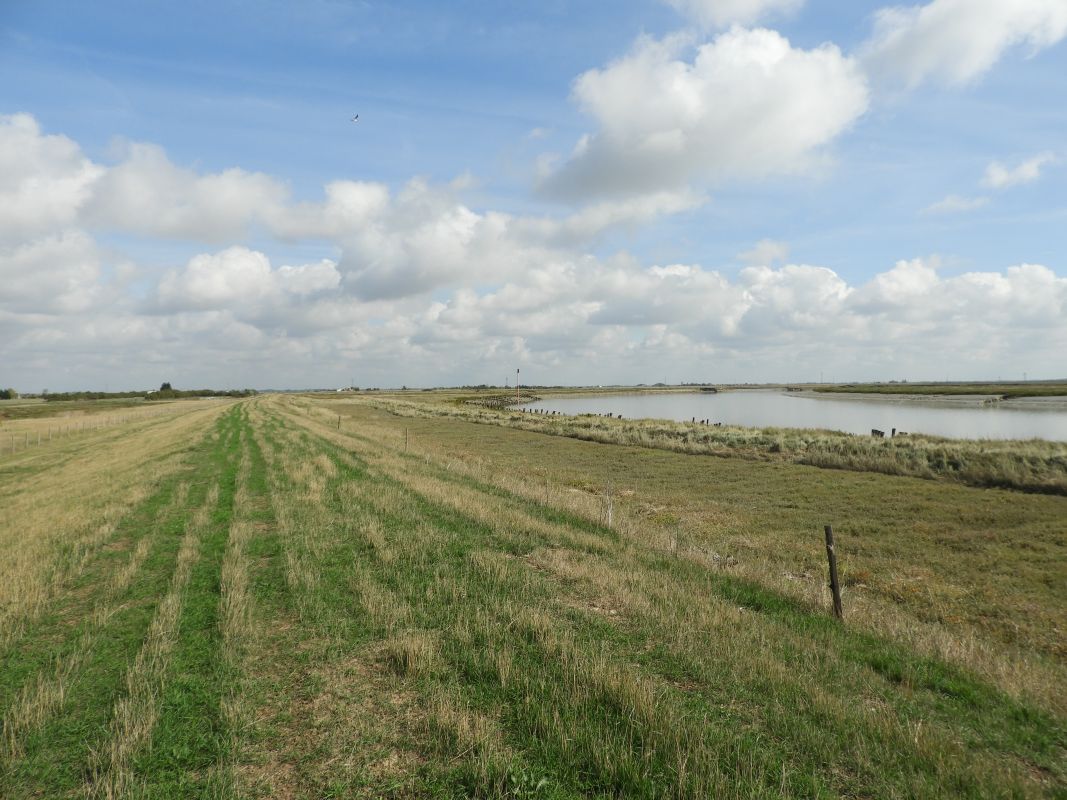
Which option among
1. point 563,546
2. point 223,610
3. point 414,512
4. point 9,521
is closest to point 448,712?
point 223,610

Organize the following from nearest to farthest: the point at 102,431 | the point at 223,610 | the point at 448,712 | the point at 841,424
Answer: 1. the point at 448,712
2. the point at 223,610
3. the point at 102,431
4. the point at 841,424

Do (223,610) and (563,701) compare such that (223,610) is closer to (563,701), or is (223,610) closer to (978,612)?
(563,701)

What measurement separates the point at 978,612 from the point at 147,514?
21.6 metres

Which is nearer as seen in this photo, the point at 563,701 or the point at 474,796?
the point at 474,796

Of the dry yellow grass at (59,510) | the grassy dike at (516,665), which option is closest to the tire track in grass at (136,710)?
the grassy dike at (516,665)

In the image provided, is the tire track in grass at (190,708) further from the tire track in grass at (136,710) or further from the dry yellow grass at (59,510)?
the dry yellow grass at (59,510)

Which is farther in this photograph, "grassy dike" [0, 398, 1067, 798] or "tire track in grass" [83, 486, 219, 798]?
"grassy dike" [0, 398, 1067, 798]

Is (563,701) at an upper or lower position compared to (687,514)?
upper

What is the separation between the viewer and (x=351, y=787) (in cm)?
450

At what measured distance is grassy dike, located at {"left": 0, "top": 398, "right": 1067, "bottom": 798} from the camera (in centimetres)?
467

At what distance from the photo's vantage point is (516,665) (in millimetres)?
6355

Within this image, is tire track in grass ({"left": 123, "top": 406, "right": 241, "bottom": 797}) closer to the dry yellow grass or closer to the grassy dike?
the grassy dike

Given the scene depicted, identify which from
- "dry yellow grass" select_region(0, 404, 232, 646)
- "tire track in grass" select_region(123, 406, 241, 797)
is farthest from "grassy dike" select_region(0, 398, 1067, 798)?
"dry yellow grass" select_region(0, 404, 232, 646)

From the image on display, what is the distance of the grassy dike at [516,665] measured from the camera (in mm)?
4672
